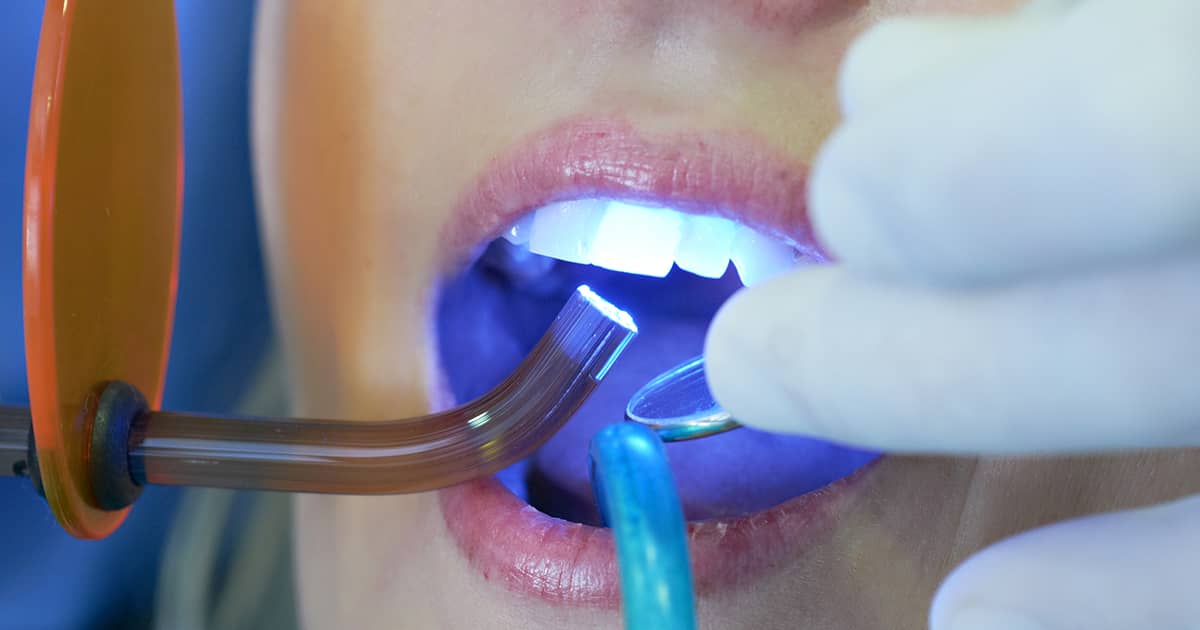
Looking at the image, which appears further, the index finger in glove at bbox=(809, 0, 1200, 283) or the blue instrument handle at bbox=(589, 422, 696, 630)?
the blue instrument handle at bbox=(589, 422, 696, 630)

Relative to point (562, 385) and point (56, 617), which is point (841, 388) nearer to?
point (562, 385)

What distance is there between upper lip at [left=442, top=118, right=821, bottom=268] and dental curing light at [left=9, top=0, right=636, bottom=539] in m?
0.08

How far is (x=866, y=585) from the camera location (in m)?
0.61

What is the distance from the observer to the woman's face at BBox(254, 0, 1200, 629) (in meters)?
0.59

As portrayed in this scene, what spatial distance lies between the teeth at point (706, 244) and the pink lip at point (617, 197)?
56 mm

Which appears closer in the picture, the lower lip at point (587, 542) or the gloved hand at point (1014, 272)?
the gloved hand at point (1014, 272)

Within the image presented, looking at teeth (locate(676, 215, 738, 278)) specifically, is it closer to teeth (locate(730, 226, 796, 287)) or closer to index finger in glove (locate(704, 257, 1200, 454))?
teeth (locate(730, 226, 796, 287))

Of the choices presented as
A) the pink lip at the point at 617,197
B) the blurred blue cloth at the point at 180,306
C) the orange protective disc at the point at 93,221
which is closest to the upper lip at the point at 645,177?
the pink lip at the point at 617,197

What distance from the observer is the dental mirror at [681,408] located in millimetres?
623

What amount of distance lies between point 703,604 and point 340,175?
0.40 metres

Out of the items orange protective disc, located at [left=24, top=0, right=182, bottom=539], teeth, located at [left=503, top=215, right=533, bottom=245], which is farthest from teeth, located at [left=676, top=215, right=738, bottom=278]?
orange protective disc, located at [left=24, top=0, right=182, bottom=539]

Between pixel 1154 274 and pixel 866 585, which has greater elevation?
pixel 1154 274

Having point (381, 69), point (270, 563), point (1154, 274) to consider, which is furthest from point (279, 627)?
point (1154, 274)

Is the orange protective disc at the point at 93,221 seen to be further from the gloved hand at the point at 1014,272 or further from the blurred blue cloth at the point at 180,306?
the gloved hand at the point at 1014,272
